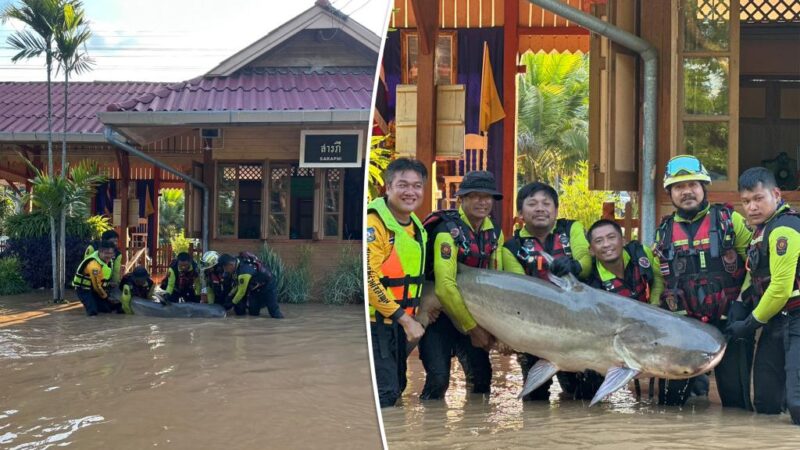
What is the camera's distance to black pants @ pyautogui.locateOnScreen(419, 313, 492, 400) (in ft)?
5.00

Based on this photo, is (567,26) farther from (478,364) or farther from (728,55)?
(478,364)

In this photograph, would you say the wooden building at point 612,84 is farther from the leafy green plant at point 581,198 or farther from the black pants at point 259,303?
the black pants at point 259,303

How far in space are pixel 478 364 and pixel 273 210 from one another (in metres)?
6.31

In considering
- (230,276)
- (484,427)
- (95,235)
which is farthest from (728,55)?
(95,235)

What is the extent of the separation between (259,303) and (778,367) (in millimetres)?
7316

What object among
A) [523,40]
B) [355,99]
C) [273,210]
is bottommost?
[273,210]

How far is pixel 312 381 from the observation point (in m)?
6.27

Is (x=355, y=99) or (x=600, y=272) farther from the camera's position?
(x=355, y=99)

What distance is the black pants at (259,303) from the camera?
836 cm

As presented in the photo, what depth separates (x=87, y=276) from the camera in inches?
359

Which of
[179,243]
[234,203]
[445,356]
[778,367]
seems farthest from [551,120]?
[179,243]

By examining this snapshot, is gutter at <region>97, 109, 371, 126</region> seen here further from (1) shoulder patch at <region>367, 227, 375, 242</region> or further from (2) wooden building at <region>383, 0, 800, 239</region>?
(1) shoulder patch at <region>367, 227, 375, 242</region>

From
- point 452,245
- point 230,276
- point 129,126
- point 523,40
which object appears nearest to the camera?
point 452,245

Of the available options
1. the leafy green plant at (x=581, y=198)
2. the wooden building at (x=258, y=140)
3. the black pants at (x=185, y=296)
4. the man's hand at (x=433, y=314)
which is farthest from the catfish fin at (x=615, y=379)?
the black pants at (x=185, y=296)
